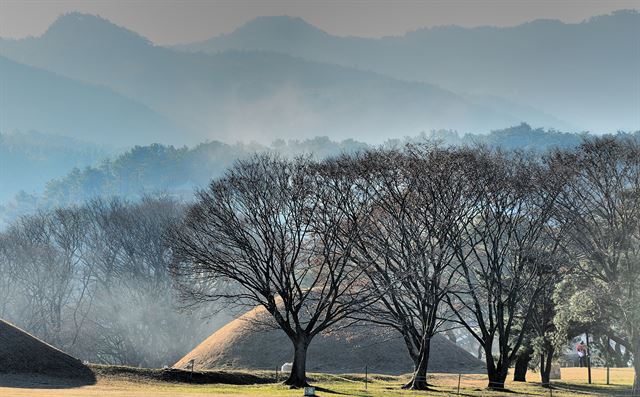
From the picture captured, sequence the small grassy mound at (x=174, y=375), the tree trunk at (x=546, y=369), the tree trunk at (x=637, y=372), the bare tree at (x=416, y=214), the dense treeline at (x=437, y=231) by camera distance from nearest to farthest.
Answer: the tree trunk at (x=637, y=372) → the dense treeline at (x=437, y=231) → the bare tree at (x=416, y=214) → the small grassy mound at (x=174, y=375) → the tree trunk at (x=546, y=369)

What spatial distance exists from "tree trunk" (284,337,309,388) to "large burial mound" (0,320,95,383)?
13.6m

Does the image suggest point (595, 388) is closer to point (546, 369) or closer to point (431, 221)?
point (546, 369)

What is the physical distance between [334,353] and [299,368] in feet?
110

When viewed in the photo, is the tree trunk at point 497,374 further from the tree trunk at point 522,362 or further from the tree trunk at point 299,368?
the tree trunk at point 299,368

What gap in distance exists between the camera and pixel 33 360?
5178 cm

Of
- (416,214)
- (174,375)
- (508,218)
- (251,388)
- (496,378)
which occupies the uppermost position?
(508,218)

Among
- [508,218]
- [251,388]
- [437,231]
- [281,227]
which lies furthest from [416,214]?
[251,388]

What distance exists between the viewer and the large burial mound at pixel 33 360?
50094 millimetres

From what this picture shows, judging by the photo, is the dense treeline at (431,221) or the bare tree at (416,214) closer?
the dense treeline at (431,221)

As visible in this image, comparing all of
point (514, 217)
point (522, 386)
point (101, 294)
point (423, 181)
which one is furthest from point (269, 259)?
point (101, 294)

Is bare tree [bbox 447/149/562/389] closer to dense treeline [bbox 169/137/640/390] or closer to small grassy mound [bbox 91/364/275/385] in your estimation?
dense treeline [bbox 169/137/640/390]

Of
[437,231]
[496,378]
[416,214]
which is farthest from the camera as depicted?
[496,378]

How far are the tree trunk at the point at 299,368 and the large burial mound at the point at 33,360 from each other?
1358 cm

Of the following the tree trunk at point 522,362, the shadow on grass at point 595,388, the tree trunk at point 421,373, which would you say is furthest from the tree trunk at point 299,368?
the tree trunk at point 522,362
